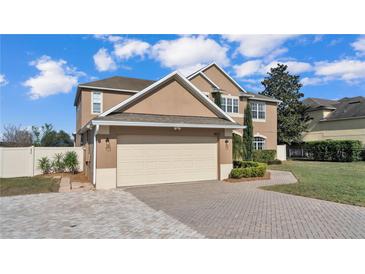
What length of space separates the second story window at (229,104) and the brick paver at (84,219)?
15273 millimetres

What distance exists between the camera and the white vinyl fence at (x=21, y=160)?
51.6ft

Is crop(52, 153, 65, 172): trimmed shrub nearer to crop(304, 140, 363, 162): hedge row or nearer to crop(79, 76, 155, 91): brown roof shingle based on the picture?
crop(79, 76, 155, 91): brown roof shingle

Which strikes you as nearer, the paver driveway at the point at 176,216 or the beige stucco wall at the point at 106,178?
the paver driveway at the point at 176,216

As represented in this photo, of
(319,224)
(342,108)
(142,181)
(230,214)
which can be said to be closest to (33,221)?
(230,214)

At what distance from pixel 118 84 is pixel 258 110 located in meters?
13.6

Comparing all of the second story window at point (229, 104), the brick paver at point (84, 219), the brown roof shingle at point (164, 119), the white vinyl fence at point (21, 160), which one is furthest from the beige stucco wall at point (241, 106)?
the brick paver at point (84, 219)

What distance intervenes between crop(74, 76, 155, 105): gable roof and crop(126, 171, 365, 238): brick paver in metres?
11.1

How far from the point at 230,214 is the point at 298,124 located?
31.3 meters

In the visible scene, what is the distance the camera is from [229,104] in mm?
23828

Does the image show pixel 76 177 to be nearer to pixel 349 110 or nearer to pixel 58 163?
pixel 58 163


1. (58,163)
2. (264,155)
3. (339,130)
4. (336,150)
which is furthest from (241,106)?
(339,130)

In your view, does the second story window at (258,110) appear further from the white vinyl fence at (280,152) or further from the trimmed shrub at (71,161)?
the trimmed shrub at (71,161)

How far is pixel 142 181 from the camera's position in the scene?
13.0 metres
